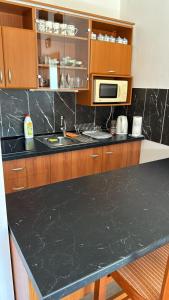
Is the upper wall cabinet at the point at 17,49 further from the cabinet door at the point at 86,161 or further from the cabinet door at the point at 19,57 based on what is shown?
the cabinet door at the point at 86,161

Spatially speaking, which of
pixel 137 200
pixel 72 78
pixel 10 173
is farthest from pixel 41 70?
pixel 137 200

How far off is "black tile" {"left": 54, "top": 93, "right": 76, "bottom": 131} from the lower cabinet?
598 millimetres

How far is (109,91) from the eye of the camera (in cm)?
251

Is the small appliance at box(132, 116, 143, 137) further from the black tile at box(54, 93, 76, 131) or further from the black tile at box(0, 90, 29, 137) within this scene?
the black tile at box(0, 90, 29, 137)

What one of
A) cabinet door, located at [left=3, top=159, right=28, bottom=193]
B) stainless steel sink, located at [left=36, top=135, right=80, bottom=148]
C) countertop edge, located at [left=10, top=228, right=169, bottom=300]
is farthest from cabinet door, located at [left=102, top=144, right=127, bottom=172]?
countertop edge, located at [left=10, top=228, right=169, bottom=300]

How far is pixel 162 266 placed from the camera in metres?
1.02

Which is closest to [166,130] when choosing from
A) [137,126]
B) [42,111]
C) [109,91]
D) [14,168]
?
[137,126]

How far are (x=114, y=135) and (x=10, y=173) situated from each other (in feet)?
4.37

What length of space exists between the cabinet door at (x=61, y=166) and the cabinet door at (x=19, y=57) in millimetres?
724

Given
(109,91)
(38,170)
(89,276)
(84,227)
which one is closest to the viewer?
(89,276)

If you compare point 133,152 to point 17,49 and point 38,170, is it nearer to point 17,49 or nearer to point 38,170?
point 38,170

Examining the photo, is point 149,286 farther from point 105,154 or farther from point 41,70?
point 41,70

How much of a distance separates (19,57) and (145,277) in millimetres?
1913

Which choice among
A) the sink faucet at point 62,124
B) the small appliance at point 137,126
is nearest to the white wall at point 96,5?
the sink faucet at point 62,124
